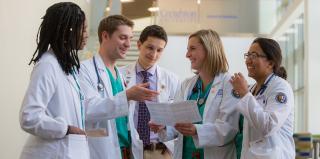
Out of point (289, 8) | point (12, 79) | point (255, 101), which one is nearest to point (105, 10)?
point (289, 8)

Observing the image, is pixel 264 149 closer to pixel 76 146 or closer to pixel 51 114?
pixel 76 146

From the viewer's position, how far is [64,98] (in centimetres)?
227

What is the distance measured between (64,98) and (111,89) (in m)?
1.07

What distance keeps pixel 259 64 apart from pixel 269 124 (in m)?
→ 0.44

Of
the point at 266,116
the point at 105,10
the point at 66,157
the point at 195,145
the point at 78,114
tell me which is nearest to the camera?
the point at 66,157

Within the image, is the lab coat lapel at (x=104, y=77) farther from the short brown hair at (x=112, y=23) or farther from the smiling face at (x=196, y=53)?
the smiling face at (x=196, y=53)

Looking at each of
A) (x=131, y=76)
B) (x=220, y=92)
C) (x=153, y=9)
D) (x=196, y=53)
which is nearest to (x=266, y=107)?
(x=220, y=92)

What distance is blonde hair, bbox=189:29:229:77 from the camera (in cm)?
326

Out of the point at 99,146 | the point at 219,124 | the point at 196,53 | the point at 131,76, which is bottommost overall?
the point at 99,146

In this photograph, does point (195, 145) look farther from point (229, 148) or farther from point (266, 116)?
point (266, 116)

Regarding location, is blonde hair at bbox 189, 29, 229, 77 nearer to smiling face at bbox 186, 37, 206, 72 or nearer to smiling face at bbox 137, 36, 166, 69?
smiling face at bbox 186, 37, 206, 72

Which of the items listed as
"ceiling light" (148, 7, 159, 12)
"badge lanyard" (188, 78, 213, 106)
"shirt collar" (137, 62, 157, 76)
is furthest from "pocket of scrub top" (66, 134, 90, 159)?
"ceiling light" (148, 7, 159, 12)

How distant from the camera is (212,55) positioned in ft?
10.7

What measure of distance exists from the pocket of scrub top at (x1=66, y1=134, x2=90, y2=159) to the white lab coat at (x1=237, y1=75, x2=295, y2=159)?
3.27 feet
